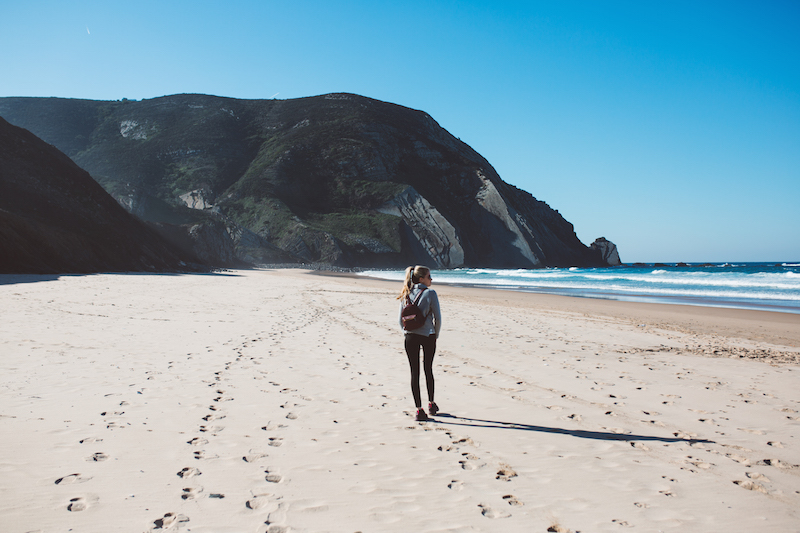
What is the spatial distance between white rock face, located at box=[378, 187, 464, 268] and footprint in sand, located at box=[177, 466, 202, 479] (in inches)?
3380

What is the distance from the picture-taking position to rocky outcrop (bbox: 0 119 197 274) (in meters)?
25.5

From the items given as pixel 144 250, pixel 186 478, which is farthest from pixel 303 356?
pixel 144 250

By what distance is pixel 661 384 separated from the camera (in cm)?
710

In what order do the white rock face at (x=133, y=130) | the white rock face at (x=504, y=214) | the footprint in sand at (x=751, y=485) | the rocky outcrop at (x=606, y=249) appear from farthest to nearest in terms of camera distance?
the rocky outcrop at (x=606, y=249) → the white rock face at (x=133, y=130) → the white rock face at (x=504, y=214) → the footprint in sand at (x=751, y=485)

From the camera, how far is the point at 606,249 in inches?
4936

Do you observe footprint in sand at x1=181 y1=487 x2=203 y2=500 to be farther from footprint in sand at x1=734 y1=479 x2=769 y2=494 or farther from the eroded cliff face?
the eroded cliff face

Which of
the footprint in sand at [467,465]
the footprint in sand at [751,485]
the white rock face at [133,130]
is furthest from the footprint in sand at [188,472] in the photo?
the white rock face at [133,130]

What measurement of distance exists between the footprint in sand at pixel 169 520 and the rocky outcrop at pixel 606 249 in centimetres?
13160

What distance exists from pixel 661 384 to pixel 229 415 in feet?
20.6

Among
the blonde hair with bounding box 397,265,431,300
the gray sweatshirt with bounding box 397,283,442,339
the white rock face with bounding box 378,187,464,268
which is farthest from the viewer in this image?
the white rock face with bounding box 378,187,464,268

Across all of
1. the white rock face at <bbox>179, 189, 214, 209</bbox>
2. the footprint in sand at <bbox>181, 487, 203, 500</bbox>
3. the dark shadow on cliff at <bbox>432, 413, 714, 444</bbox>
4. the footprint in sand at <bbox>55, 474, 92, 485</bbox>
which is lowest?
the dark shadow on cliff at <bbox>432, 413, 714, 444</bbox>

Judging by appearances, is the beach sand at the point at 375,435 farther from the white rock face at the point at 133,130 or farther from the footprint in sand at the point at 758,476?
the white rock face at the point at 133,130

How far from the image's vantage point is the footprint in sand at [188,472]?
141 inches

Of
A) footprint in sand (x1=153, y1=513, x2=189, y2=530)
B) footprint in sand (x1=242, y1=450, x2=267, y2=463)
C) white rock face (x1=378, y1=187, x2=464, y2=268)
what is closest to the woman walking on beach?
footprint in sand (x1=242, y1=450, x2=267, y2=463)
